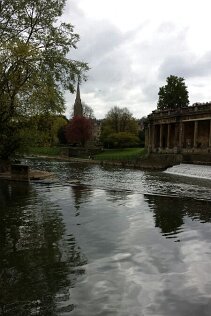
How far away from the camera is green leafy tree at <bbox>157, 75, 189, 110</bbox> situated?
256 ft

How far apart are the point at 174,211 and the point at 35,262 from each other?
861cm

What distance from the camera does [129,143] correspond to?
8950cm

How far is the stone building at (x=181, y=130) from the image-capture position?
55.1 meters

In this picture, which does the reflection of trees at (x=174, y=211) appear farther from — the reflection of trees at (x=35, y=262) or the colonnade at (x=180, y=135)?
the colonnade at (x=180, y=135)

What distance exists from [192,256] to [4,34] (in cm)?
2398

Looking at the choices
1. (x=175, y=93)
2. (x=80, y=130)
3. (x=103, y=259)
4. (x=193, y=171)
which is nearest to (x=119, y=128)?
(x=80, y=130)

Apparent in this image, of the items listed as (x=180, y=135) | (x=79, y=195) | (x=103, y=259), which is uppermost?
(x=180, y=135)

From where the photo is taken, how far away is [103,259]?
30.5ft

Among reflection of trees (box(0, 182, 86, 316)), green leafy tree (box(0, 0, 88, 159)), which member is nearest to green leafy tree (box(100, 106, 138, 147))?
green leafy tree (box(0, 0, 88, 159))

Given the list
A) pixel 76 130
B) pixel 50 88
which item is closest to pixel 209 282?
pixel 50 88

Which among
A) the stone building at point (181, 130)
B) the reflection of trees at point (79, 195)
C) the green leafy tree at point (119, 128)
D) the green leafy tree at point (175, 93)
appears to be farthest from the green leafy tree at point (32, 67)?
the green leafy tree at point (119, 128)

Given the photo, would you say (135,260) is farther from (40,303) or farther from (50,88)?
(50,88)

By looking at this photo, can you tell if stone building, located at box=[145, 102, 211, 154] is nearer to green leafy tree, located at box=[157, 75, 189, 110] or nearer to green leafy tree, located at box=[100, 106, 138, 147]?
green leafy tree, located at box=[157, 75, 189, 110]

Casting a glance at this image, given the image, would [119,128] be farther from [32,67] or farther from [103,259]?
[103,259]
